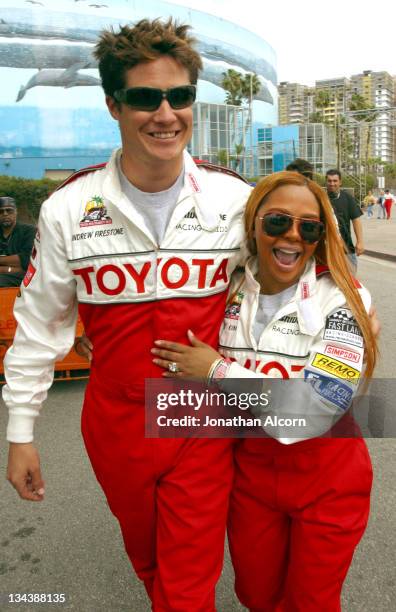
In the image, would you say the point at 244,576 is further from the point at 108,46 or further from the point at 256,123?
the point at 256,123

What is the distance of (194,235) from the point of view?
1858 millimetres

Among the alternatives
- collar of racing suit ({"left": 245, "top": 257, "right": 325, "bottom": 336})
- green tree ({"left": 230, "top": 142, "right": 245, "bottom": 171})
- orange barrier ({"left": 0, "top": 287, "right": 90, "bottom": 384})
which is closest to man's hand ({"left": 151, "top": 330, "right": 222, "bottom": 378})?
collar of racing suit ({"left": 245, "top": 257, "right": 325, "bottom": 336})

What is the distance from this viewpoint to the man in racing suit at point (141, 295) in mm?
1790

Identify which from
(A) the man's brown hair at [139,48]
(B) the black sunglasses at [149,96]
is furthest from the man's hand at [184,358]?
(A) the man's brown hair at [139,48]

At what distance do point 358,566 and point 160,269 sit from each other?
1.80 meters

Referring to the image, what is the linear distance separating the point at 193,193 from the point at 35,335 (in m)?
0.70

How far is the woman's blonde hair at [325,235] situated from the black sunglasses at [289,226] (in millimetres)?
68

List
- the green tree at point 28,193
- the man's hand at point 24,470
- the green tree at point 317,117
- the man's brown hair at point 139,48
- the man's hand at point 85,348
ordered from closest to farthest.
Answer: the man's brown hair at point 139,48 → the man's hand at point 24,470 → the man's hand at point 85,348 → the green tree at point 28,193 → the green tree at point 317,117

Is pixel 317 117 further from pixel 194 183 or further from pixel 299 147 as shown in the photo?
pixel 194 183

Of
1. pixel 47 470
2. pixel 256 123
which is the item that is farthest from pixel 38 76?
pixel 47 470

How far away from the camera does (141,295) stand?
71.8 inches

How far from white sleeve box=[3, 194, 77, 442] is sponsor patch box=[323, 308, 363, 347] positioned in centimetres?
84

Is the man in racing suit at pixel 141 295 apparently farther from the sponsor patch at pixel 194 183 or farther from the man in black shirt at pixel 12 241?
the man in black shirt at pixel 12 241

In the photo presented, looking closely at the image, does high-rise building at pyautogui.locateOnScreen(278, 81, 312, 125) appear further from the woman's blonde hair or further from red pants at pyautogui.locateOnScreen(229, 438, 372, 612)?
red pants at pyautogui.locateOnScreen(229, 438, 372, 612)
